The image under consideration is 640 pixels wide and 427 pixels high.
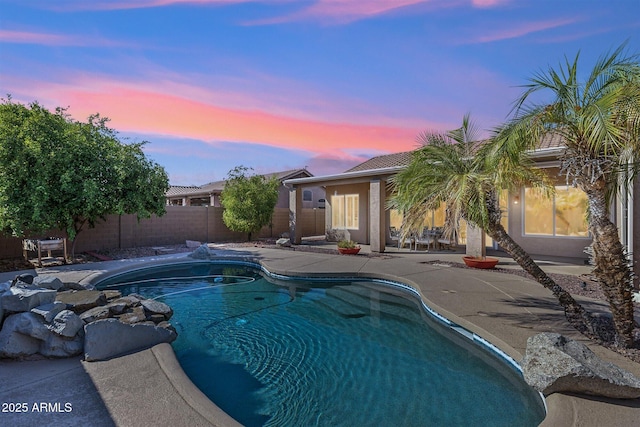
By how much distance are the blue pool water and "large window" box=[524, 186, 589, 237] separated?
293 inches

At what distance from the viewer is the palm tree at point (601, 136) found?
409 centimetres

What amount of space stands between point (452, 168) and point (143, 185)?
10.6m

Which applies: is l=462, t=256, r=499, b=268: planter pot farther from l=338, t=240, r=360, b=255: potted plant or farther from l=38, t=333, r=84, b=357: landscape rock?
l=38, t=333, r=84, b=357: landscape rock

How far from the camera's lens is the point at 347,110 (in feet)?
43.9

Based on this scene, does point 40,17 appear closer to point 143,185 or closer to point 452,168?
Result: point 143,185

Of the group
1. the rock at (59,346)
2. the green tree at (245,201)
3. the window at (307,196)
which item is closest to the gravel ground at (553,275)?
the green tree at (245,201)

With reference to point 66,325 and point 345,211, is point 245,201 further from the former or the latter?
point 66,325

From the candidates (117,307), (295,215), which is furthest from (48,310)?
(295,215)

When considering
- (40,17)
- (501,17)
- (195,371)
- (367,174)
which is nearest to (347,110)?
(367,174)

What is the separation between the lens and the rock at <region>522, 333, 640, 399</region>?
313cm

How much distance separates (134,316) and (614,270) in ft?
22.2

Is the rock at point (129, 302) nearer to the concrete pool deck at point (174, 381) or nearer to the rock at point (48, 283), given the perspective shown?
the concrete pool deck at point (174, 381)

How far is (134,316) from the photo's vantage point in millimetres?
5059

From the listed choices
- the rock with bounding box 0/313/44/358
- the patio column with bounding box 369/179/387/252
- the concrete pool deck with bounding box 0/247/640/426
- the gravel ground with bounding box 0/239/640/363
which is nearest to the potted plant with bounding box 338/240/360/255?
the gravel ground with bounding box 0/239/640/363
